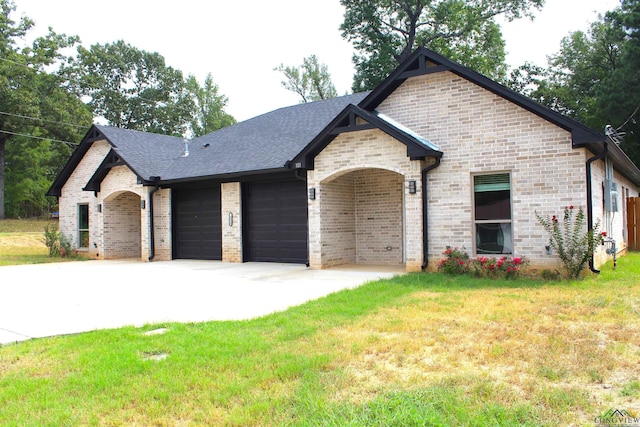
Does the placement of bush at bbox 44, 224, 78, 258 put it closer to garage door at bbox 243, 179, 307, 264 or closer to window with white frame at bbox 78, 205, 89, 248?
window with white frame at bbox 78, 205, 89, 248

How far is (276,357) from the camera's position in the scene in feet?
16.5

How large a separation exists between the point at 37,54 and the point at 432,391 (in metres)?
48.3

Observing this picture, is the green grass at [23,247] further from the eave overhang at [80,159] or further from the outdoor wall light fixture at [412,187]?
the outdoor wall light fixture at [412,187]

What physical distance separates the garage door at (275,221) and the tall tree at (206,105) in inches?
1631

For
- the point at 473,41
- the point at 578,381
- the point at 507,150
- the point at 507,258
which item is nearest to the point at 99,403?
the point at 578,381

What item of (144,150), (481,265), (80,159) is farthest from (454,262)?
(80,159)

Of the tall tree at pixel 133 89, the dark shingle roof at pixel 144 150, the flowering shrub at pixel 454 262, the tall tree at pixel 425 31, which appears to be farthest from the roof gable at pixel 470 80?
the tall tree at pixel 133 89

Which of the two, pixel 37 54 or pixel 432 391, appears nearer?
pixel 432 391

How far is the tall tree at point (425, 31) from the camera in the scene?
3253 cm

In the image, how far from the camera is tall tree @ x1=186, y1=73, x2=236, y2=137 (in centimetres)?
5597

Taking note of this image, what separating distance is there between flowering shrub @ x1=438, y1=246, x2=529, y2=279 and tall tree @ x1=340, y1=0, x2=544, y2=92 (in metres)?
23.7

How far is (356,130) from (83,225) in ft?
48.1

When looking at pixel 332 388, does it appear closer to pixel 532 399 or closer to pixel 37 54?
pixel 532 399

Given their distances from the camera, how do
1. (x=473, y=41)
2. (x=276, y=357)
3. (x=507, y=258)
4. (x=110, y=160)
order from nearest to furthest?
(x=276, y=357)
(x=507, y=258)
(x=110, y=160)
(x=473, y=41)
